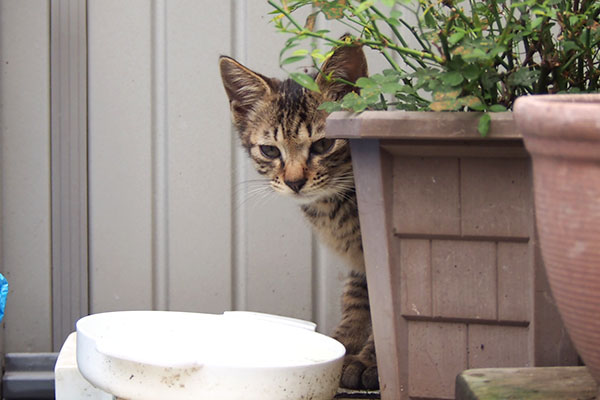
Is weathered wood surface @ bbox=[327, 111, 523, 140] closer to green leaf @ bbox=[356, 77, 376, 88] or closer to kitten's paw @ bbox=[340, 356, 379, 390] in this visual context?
green leaf @ bbox=[356, 77, 376, 88]

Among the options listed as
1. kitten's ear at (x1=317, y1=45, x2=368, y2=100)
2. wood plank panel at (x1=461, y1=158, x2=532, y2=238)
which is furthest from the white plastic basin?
kitten's ear at (x1=317, y1=45, x2=368, y2=100)

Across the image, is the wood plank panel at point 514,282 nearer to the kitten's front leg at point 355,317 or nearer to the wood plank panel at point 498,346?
the wood plank panel at point 498,346

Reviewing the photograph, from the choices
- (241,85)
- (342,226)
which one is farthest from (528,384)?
(241,85)

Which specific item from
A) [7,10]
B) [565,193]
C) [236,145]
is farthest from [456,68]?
[7,10]

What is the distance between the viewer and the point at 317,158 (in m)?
1.97

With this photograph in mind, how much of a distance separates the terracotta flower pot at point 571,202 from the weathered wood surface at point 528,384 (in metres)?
0.15

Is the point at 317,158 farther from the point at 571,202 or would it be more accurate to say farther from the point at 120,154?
the point at 571,202

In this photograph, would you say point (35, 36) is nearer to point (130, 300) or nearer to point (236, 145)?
point (236, 145)

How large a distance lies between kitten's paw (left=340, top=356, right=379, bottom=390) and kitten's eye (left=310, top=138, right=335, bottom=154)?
549mm

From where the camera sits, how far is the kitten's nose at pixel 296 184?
6.40 ft

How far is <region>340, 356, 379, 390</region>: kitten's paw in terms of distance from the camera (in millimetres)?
1803

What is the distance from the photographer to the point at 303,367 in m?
1.35

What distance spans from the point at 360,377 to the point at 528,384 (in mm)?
734

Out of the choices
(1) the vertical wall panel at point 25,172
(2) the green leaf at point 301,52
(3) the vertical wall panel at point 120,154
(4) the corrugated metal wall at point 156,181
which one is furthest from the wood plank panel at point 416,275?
(1) the vertical wall panel at point 25,172
